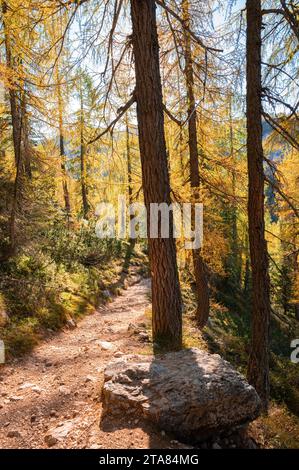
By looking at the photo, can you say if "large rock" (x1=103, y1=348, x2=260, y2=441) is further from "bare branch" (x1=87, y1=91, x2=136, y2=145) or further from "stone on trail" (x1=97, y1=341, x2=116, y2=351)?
"bare branch" (x1=87, y1=91, x2=136, y2=145)

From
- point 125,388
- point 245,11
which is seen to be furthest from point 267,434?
point 245,11

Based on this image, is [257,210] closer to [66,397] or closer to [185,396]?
[185,396]

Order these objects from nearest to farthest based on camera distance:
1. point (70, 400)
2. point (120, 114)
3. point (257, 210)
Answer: point (70, 400)
point (120, 114)
point (257, 210)

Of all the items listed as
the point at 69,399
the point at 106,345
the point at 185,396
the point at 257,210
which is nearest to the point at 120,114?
the point at 257,210

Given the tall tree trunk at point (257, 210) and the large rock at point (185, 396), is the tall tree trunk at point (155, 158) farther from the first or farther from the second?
the tall tree trunk at point (257, 210)

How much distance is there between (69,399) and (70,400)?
0.12 ft

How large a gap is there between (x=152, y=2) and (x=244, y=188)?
602 centimetres

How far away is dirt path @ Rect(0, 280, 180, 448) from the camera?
354 cm

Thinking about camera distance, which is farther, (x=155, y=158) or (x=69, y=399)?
(x=155, y=158)

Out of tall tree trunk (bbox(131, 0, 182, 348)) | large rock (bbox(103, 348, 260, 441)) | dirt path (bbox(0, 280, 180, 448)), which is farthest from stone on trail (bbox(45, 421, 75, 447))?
tall tree trunk (bbox(131, 0, 182, 348))

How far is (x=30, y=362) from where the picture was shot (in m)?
6.14

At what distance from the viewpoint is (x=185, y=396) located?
3.77 metres

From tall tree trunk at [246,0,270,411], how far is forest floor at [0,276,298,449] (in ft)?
6.97

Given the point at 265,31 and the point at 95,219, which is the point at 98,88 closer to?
the point at 265,31
